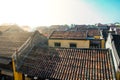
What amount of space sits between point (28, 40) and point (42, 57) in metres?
2.67

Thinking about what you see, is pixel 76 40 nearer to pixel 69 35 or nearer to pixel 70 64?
pixel 69 35

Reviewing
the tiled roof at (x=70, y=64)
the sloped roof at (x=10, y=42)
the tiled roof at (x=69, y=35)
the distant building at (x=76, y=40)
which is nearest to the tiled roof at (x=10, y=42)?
the sloped roof at (x=10, y=42)

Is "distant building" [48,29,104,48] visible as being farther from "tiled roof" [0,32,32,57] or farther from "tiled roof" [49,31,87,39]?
"tiled roof" [0,32,32,57]

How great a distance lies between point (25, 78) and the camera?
1227 cm

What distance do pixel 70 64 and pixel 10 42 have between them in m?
7.97

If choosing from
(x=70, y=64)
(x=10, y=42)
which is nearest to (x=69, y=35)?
(x=10, y=42)

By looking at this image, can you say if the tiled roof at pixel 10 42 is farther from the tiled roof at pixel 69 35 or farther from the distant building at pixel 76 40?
the tiled roof at pixel 69 35

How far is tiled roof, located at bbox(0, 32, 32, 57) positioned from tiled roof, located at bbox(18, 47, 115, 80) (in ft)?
6.02

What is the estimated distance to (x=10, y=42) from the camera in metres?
16.1

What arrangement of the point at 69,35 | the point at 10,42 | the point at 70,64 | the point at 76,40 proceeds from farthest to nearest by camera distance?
the point at 69,35 → the point at 76,40 → the point at 10,42 → the point at 70,64

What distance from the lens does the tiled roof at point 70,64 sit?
35.0 ft

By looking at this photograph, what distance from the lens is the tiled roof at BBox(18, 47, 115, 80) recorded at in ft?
35.0

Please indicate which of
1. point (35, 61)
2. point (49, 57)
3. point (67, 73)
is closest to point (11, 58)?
point (35, 61)

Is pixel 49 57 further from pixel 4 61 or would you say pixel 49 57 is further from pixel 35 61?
pixel 4 61
